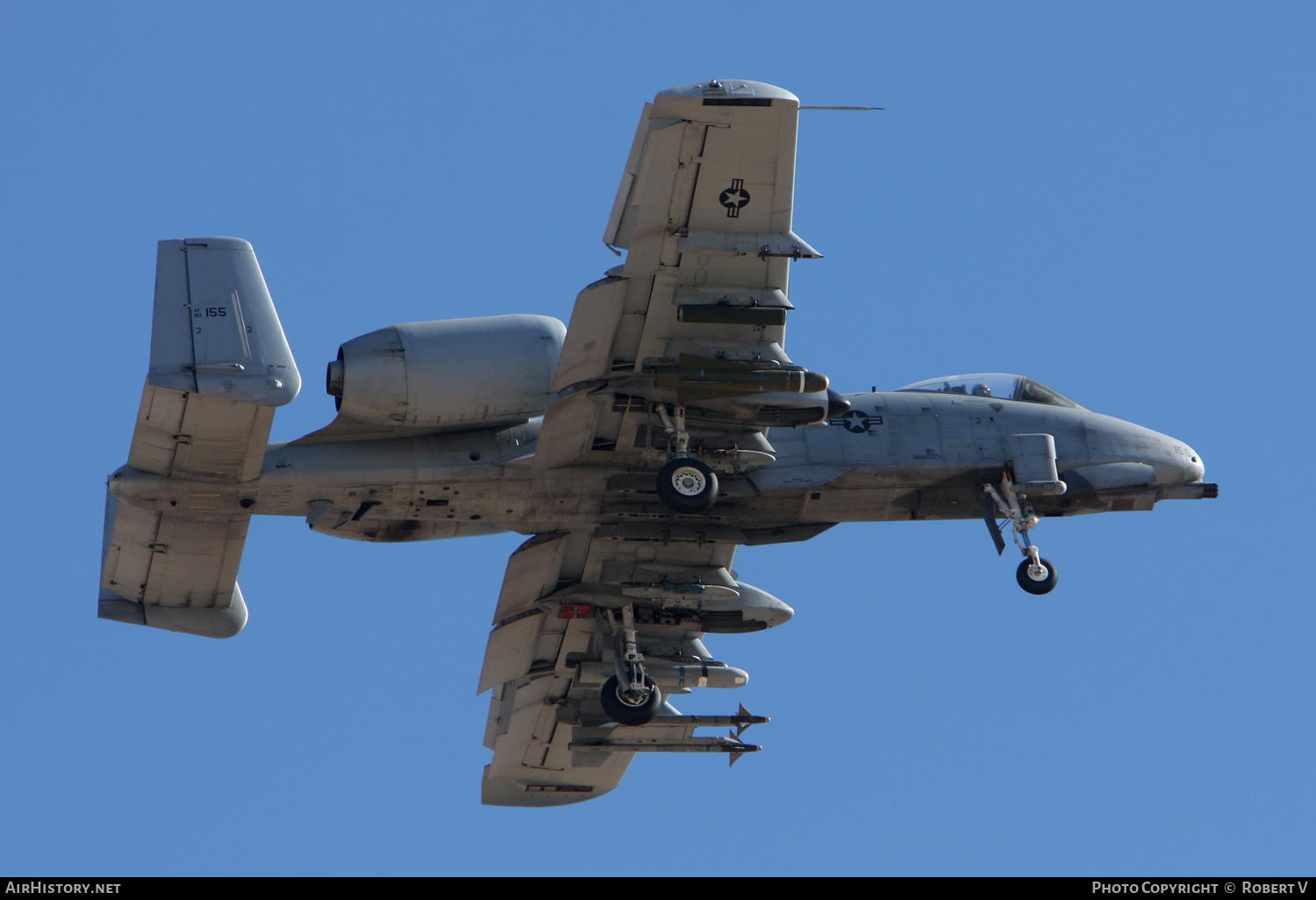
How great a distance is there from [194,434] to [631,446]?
645 centimetres

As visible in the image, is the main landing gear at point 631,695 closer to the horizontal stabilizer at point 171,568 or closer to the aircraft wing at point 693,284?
the aircraft wing at point 693,284

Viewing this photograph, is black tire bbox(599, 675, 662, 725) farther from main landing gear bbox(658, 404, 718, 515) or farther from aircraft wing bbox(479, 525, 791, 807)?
main landing gear bbox(658, 404, 718, 515)

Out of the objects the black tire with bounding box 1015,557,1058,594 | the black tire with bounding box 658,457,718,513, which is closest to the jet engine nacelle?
the black tire with bounding box 658,457,718,513

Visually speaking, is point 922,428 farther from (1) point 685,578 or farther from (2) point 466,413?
(2) point 466,413

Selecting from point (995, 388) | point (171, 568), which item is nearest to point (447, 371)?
point (171, 568)

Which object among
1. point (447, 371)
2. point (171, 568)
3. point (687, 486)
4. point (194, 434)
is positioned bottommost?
point (171, 568)

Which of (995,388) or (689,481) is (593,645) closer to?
(689,481)

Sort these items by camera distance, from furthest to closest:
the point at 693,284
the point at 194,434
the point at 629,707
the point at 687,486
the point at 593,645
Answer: the point at 593,645, the point at 629,707, the point at 687,486, the point at 693,284, the point at 194,434

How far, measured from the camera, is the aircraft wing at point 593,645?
27.3 metres

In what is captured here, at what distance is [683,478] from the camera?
77.8 ft

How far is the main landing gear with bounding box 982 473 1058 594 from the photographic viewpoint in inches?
1021

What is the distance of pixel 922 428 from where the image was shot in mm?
26016

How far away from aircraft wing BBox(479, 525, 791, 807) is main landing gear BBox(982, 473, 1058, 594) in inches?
161
